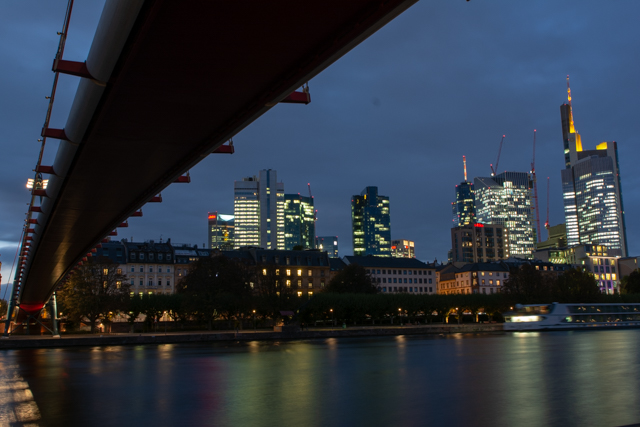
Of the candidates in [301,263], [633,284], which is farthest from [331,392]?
[633,284]

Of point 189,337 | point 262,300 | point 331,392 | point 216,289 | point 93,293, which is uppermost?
point 216,289

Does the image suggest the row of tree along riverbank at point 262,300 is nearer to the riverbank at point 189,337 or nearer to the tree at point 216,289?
the tree at point 216,289

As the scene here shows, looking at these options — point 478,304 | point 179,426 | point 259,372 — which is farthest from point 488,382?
point 478,304

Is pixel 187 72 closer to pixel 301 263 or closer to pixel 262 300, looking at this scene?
pixel 262 300

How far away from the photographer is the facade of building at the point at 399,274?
7288 inches

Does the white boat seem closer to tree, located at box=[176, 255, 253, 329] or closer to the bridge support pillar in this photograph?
tree, located at box=[176, 255, 253, 329]

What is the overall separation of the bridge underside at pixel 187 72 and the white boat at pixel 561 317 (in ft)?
300

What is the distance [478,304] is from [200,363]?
9455cm

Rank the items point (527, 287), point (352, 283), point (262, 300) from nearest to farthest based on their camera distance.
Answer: point (262, 300) → point (527, 287) → point (352, 283)

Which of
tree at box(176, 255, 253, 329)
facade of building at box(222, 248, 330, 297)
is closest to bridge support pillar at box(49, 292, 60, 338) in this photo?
tree at box(176, 255, 253, 329)

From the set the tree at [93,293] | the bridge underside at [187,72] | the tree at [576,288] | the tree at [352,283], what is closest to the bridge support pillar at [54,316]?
the tree at [93,293]

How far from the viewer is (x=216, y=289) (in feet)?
323

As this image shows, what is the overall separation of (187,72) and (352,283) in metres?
123

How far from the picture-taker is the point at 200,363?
1804 inches
